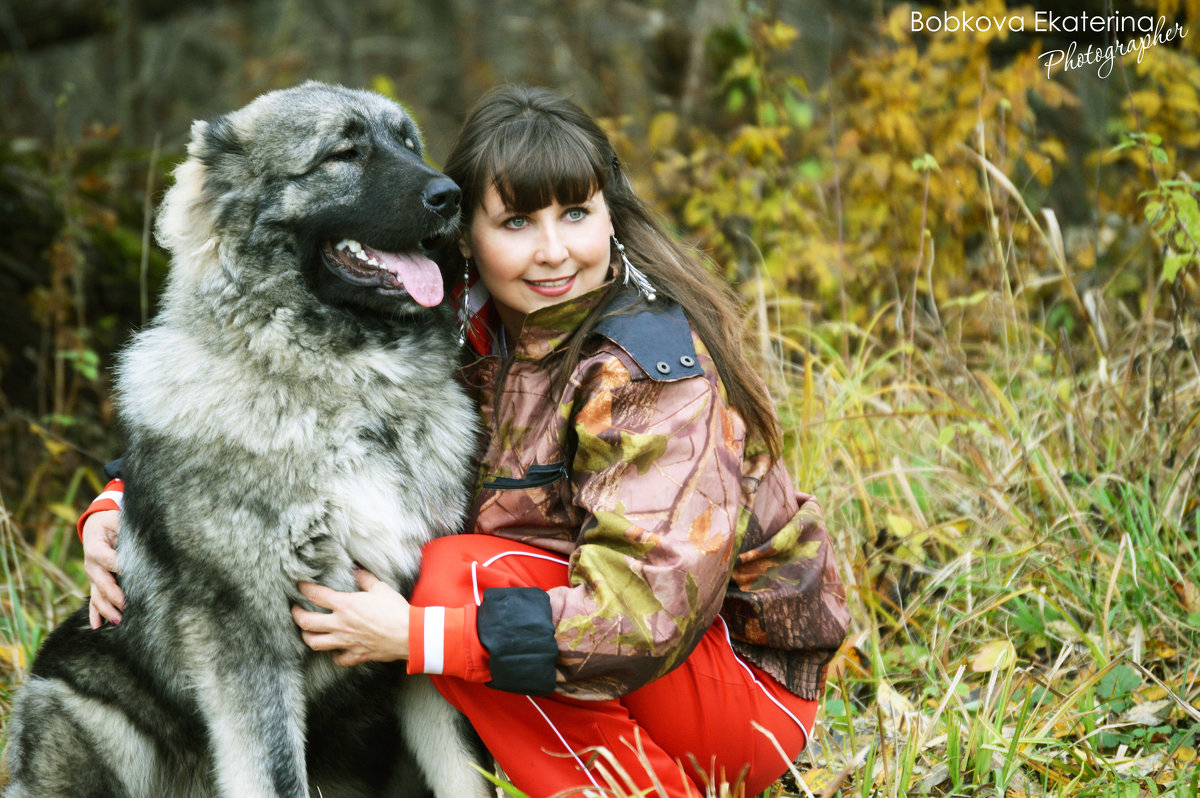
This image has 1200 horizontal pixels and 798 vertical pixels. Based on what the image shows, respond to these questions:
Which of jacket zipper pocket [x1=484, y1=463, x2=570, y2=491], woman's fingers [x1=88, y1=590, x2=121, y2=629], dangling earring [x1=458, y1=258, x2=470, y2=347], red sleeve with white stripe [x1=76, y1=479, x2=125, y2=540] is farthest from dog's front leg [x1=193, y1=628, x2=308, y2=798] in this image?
dangling earring [x1=458, y1=258, x2=470, y2=347]

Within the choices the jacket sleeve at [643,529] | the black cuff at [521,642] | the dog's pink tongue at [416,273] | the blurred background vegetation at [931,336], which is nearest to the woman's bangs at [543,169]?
the dog's pink tongue at [416,273]

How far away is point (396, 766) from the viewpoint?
2475 mm

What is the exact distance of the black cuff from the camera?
1.86 meters

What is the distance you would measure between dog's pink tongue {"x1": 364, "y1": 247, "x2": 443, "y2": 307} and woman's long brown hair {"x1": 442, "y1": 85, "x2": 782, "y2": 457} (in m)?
0.14

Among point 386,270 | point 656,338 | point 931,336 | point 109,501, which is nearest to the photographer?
point 656,338

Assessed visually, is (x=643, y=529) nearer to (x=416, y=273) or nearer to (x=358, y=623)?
(x=358, y=623)

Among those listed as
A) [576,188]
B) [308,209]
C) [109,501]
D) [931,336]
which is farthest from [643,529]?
[931,336]

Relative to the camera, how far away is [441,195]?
84.0 inches

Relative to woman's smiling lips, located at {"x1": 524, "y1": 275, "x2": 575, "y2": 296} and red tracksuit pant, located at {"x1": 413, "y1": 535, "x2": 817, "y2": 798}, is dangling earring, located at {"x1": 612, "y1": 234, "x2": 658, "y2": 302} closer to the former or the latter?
woman's smiling lips, located at {"x1": 524, "y1": 275, "x2": 575, "y2": 296}

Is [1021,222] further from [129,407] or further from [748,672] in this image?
[129,407]

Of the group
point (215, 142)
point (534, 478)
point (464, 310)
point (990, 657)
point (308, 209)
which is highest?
point (215, 142)

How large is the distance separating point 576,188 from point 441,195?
287mm

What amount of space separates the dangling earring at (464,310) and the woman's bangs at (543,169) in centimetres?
28

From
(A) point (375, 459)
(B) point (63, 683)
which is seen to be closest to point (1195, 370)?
(A) point (375, 459)
